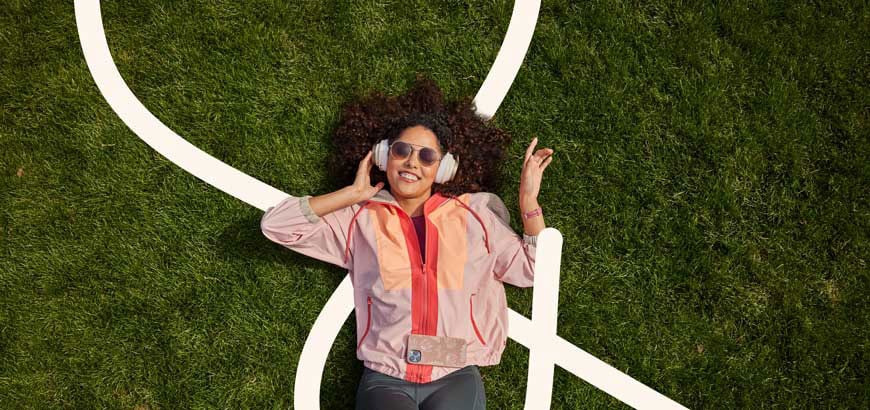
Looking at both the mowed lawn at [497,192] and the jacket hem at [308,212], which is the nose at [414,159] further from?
the mowed lawn at [497,192]

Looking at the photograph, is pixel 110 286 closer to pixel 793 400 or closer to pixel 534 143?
pixel 534 143

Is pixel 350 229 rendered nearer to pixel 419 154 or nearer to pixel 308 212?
pixel 308 212

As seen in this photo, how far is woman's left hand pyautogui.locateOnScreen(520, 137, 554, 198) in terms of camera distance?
472cm

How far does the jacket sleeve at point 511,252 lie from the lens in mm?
4699

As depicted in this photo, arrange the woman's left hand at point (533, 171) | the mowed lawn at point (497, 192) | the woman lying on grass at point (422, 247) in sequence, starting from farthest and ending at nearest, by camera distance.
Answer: the mowed lawn at point (497, 192) → the woman's left hand at point (533, 171) → the woman lying on grass at point (422, 247)

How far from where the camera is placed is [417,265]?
14.9ft

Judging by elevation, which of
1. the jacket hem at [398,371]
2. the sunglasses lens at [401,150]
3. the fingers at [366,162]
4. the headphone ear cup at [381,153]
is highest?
the sunglasses lens at [401,150]

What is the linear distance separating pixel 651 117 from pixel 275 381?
3.53m

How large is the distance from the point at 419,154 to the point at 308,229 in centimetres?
94

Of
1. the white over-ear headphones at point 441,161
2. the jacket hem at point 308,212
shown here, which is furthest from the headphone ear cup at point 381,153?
the jacket hem at point 308,212

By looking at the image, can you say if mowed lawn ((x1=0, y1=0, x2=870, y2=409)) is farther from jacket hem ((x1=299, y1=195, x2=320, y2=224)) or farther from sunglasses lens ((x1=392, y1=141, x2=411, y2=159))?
sunglasses lens ((x1=392, y1=141, x2=411, y2=159))

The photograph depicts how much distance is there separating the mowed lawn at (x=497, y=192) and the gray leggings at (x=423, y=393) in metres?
0.53

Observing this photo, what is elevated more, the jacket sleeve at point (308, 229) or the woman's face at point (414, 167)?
the woman's face at point (414, 167)

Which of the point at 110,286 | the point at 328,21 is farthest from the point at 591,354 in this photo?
the point at 110,286
